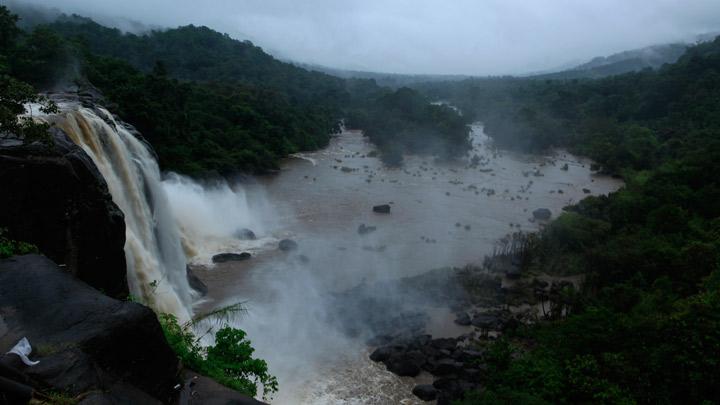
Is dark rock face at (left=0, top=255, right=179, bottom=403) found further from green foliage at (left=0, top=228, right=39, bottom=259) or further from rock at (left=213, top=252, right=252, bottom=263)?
rock at (left=213, top=252, right=252, bottom=263)

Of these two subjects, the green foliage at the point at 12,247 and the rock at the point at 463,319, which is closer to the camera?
the green foliage at the point at 12,247

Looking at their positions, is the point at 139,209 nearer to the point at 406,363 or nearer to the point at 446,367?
the point at 406,363

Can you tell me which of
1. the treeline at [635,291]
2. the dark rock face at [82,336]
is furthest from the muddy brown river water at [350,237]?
the dark rock face at [82,336]

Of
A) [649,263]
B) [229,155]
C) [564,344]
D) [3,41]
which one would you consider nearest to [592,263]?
[649,263]

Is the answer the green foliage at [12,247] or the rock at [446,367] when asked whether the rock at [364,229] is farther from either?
the green foliage at [12,247]

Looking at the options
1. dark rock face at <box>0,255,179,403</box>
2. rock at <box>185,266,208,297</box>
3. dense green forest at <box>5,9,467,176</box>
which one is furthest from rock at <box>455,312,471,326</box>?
dense green forest at <box>5,9,467,176</box>

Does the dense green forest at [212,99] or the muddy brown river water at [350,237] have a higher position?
the dense green forest at [212,99]
